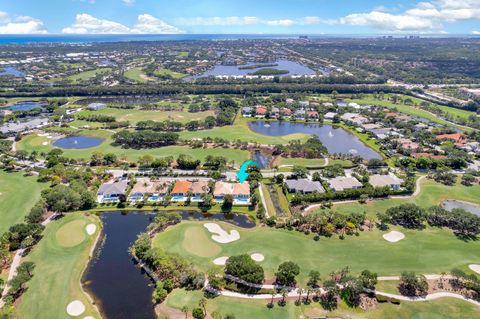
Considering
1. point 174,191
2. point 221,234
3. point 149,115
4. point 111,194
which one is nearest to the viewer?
point 221,234

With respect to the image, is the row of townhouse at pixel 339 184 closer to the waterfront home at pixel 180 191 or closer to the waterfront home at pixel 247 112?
the waterfront home at pixel 180 191

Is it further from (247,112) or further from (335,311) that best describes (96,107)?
(335,311)

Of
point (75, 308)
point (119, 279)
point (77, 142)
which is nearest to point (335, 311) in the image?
point (119, 279)

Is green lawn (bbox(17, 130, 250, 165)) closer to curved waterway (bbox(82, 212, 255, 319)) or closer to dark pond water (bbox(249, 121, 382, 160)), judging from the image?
dark pond water (bbox(249, 121, 382, 160))

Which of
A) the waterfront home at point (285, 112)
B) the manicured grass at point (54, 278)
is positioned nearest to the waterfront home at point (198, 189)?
the manicured grass at point (54, 278)

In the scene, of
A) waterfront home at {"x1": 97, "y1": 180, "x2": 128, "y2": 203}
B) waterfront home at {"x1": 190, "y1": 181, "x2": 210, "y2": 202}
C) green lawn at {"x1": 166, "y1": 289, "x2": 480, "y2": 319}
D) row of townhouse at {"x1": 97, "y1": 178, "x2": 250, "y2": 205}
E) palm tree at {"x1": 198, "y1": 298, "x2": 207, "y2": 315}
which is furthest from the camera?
waterfront home at {"x1": 190, "y1": 181, "x2": 210, "y2": 202}

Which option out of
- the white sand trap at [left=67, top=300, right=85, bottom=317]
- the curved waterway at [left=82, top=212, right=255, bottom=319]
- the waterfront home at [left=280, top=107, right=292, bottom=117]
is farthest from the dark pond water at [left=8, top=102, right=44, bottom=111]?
the white sand trap at [left=67, top=300, right=85, bottom=317]

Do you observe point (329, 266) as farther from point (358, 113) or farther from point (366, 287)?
point (358, 113)
